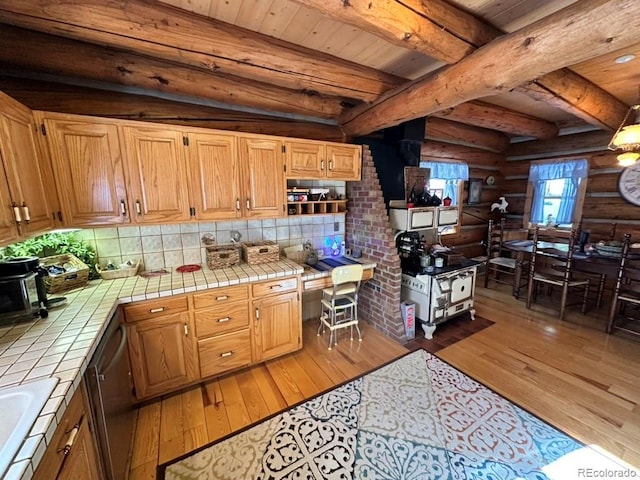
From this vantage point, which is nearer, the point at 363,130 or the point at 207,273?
the point at 207,273

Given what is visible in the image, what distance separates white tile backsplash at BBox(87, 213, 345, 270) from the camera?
2.20 meters

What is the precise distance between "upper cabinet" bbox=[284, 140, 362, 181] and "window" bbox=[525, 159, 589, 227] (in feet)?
12.0

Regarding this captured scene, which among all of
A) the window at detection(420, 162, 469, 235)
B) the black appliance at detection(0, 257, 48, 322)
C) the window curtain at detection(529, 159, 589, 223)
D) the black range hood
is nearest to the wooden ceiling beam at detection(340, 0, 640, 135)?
the black range hood

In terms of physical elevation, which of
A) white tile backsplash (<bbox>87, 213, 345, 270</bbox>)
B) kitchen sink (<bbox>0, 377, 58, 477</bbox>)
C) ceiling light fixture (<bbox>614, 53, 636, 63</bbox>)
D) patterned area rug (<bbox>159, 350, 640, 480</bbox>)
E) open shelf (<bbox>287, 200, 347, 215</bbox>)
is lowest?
patterned area rug (<bbox>159, 350, 640, 480</bbox>)

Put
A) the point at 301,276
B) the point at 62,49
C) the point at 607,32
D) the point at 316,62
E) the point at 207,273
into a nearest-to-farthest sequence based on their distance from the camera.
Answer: the point at 607,32, the point at 62,49, the point at 316,62, the point at 207,273, the point at 301,276

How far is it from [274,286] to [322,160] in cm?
134

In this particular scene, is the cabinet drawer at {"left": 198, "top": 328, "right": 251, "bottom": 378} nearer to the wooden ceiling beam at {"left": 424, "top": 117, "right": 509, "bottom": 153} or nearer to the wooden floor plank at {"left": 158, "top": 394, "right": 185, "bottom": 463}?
the wooden floor plank at {"left": 158, "top": 394, "right": 185, "bottom": 463}

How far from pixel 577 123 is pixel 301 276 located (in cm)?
468

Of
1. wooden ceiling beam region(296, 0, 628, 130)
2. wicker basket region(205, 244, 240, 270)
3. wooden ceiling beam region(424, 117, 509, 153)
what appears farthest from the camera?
wooden ceiling beam region(424, 117, 509, 153)

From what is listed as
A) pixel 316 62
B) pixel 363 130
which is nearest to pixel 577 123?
pixel 363 130

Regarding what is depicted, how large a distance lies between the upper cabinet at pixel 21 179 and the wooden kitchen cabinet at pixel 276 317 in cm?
140

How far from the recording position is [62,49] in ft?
5.49

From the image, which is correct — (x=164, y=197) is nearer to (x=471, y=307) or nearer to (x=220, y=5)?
(x=220, y=5)

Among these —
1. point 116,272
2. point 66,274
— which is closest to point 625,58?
point 116,272
